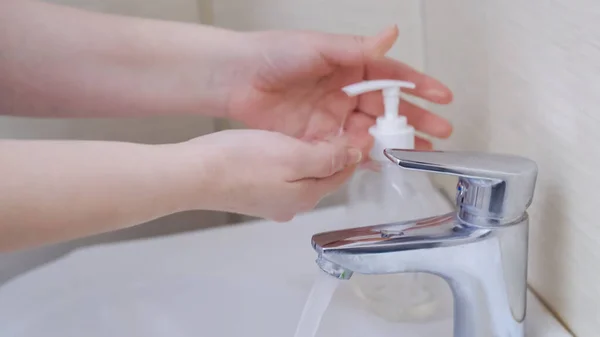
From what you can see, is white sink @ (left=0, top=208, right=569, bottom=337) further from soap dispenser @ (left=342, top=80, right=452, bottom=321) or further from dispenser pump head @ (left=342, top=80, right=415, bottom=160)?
dispenser pump head @ (left=342, top=80, right=415, bottom=160)

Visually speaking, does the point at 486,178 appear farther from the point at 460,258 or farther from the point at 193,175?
the point at 193,175

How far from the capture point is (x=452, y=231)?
37 centimetres

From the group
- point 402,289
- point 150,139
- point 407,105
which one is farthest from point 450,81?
point 150,139

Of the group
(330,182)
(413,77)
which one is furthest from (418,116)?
(330,182)

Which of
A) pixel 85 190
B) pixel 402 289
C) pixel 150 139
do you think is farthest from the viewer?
pixel 150 139

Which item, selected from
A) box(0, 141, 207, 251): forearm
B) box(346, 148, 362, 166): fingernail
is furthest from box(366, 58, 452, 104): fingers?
box(0, 141, 207, 251): forearm

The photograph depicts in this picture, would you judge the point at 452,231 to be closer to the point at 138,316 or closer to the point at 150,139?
the point at 138,316

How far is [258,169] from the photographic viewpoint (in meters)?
0.40

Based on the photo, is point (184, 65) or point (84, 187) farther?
point (184, 65)

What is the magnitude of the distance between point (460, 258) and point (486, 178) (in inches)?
2.1

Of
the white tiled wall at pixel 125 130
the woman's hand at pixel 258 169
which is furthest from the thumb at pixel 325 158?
the white tiled wall at pixel 125 130

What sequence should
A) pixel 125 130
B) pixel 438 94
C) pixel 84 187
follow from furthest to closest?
pixel 125 130 → pixel 438 94 → pixel 84 187

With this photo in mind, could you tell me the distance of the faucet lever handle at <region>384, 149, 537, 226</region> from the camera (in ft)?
1.13

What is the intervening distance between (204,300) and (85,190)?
0.22 metres
